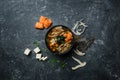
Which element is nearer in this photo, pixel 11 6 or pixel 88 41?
pixel 88 41

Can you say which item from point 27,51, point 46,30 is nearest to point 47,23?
point 46,30

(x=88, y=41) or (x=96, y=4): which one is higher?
(x=96, y=4)

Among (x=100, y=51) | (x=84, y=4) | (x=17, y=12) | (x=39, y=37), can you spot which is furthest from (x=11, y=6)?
(x=100, y=51)

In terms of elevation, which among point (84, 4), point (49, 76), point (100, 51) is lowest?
point (49, 76)

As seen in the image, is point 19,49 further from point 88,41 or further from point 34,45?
point 88,41

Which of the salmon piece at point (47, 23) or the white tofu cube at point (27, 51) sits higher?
the salmon piece at point (47, 23)

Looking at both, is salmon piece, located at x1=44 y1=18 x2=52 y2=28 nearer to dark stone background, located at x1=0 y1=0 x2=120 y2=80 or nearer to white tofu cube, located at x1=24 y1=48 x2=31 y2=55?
dark stone background, located at x1=0 y1=0 x2=120 y2=80

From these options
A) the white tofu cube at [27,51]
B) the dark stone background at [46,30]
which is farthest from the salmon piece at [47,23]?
the white tofu cube at [27,51]

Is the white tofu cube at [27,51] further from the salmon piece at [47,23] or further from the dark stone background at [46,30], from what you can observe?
the salmon piece at [47,23]

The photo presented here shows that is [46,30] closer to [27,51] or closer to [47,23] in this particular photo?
[47,23]
